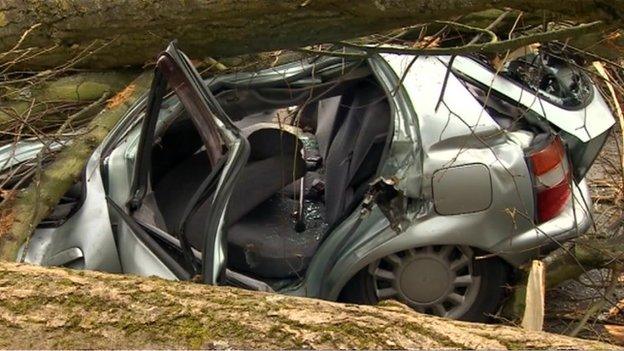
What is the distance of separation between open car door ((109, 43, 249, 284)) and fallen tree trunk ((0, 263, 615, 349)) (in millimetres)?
1192

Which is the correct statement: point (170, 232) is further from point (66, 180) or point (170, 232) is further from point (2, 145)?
point (2, 145)

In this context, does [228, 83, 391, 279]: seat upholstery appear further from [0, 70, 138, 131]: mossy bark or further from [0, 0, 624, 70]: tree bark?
[0, 0, 624, 70]: tree bark

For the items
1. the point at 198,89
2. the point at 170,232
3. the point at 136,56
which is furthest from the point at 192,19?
the point at 170,232

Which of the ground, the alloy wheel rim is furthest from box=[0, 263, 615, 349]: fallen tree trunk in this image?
the ground

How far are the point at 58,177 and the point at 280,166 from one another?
1.11 meters

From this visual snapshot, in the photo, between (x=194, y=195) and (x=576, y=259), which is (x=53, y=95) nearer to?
(x=194, y=195)

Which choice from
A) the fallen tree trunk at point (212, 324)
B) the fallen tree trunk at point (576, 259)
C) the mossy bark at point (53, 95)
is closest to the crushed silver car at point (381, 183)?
the fallen tree trunk at point (576, 259)

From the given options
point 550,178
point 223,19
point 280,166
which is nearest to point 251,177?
point 280,166

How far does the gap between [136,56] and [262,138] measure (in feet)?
3.11

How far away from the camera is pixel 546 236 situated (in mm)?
3770

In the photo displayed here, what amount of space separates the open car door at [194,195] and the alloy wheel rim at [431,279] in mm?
959

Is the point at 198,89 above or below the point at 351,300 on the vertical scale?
above

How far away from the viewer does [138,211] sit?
3490 mm

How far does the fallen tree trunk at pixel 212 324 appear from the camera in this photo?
164cm
